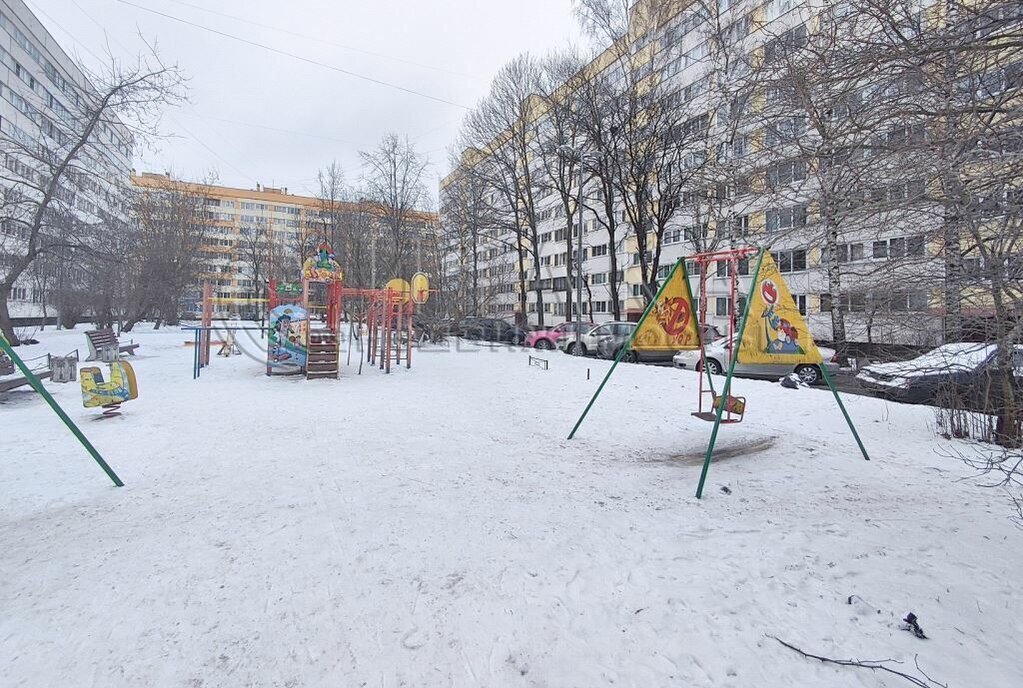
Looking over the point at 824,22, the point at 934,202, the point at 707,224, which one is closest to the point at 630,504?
the point at 934,202

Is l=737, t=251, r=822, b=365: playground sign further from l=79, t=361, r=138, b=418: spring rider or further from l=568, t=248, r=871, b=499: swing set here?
l=79, t=361, r=138, b=418: spring rider

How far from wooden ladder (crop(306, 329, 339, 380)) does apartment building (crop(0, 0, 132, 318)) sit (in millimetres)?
12448

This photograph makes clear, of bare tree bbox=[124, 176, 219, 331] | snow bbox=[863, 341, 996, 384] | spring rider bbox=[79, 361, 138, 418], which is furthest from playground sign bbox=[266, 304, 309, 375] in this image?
bare tree bbox=[124, 176, 219, 331]

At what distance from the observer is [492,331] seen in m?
29.1

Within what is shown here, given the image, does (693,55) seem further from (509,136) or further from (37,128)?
(37,128)

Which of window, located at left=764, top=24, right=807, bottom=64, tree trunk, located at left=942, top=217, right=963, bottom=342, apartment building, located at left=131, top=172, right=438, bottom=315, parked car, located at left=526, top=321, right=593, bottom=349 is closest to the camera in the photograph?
tree trunk, located at left=942, top=217, right=963, bottom=342

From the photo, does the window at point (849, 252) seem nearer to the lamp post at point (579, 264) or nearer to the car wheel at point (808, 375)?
the car wheel at point (808, 375)

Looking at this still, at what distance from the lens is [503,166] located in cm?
3450

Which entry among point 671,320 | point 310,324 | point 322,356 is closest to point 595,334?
point 310,324

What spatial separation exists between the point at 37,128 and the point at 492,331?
3115 centimetres

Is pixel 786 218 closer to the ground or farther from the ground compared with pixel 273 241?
closer to the ground

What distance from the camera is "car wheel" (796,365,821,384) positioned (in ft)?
44.7

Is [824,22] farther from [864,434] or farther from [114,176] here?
[114,176]

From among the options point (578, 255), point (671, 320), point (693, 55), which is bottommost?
point (671, 320)
